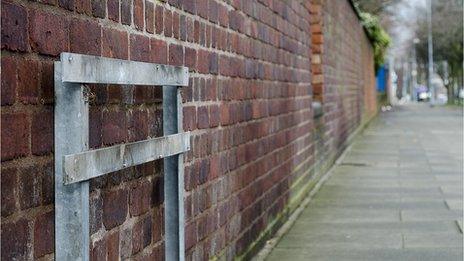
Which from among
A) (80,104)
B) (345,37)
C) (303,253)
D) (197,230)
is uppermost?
(345,37)

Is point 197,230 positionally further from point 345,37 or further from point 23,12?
point 345,37

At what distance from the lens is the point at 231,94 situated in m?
5.18

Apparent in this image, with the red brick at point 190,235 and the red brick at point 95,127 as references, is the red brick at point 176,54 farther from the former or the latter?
the red brick at point 95,127

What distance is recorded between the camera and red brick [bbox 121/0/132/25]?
3221mm

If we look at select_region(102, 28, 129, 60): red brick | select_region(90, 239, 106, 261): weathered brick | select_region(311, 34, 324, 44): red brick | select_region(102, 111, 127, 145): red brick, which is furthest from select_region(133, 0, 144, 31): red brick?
select_region(311, 34, 324, 44): red brick

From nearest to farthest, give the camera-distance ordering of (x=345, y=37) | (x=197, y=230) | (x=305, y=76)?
1. (x=197, y=230)
2. (x=305, y=76)
3. (x=345, y=37)

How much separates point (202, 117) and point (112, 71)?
5.70ft

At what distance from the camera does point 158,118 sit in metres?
3.70

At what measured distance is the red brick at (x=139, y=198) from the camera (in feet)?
11.0

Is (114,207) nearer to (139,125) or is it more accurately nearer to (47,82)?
(139,125)

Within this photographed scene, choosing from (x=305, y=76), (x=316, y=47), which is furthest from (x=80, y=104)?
(x=316, y=47)

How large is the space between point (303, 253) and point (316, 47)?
4.94 meters

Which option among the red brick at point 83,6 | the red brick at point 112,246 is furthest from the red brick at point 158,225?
the red brick at point 83,6

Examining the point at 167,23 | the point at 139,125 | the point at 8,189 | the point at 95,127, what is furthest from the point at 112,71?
the point at 167,23
